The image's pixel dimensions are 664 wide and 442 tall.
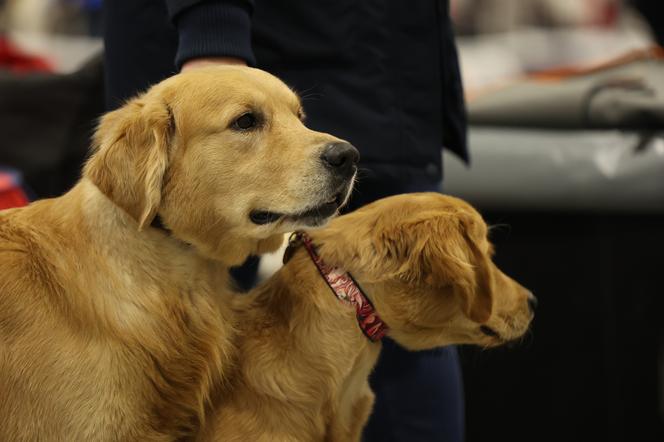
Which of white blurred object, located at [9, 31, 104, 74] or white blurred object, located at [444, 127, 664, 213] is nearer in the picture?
white blurred object, located at [444, 127, 664, 213]

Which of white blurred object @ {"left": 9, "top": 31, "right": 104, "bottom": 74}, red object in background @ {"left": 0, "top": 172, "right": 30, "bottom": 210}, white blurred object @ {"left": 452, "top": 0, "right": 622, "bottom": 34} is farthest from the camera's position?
white blurred object @ {"left": 452, "top": 0, "right": 622, "bottom": 34}

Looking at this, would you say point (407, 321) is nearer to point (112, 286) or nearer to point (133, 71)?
point (112, 286)

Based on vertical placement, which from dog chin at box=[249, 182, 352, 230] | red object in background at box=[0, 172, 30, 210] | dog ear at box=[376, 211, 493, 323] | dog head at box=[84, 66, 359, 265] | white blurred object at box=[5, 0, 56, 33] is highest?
dog head at box=[84, 66, 359, 265]

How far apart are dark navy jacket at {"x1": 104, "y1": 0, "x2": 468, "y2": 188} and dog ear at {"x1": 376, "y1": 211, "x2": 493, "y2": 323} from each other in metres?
0.27

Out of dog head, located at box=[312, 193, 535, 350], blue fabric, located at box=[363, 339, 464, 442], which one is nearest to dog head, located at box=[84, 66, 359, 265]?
dog head, located at box=[312, 193, 535, 350]

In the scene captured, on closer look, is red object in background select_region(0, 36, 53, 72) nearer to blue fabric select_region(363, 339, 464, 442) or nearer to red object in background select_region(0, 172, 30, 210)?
red object in background select_region(0, 172, 30, 210)

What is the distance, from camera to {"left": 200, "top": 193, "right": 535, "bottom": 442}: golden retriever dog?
1.64 meters

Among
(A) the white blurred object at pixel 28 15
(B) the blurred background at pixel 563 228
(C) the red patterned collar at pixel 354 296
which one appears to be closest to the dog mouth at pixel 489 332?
(C) the red patterned collar at pixel 354 296

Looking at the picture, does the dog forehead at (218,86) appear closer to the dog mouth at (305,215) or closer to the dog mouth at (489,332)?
the dog mouth at (305,215)

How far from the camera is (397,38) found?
6.18ft

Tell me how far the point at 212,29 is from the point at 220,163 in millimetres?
243

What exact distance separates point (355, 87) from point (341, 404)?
2.13 feet

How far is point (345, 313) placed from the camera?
1.69m

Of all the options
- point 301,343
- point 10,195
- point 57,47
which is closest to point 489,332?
point 301,343
